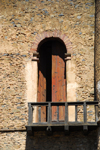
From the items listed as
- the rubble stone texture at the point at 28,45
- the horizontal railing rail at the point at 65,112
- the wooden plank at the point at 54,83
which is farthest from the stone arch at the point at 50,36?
the horizontal railing rail at the point at 65,112

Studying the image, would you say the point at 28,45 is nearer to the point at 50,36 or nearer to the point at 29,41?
the point at 29,41

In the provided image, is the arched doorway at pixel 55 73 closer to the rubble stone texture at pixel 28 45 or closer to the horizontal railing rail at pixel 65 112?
the rubble stone texture at pixel 28 45

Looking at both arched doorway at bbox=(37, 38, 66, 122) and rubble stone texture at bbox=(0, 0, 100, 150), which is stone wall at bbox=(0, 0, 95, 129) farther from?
arched doorway at bbox=(37, 38, 66, 122)

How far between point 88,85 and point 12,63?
2.50 meters

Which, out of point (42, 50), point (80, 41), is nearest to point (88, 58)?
point (80, 41)

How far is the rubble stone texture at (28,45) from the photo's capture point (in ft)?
37.7

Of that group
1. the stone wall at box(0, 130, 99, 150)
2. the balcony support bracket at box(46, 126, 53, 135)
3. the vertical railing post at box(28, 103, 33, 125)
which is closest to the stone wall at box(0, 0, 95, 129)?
the stone wall at box(0, 130, 99, 150)

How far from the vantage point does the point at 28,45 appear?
12.2 meters

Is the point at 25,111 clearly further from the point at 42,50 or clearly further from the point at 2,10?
the point at 2,10

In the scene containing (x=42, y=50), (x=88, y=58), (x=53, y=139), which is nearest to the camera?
(x=53, y=139)

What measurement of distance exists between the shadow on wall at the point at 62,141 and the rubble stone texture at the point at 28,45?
3cm

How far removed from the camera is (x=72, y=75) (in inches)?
466

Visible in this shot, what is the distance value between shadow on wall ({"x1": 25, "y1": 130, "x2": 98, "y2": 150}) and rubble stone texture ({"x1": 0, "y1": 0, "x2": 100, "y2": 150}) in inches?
1.2

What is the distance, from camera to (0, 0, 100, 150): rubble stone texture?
11.5 meters
